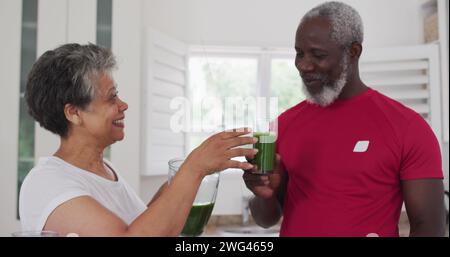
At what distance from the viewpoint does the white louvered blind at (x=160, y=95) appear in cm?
265

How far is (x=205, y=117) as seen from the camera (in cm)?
Answer: 315

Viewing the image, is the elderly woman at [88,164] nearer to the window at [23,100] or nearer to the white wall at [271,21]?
the window at [23,100]

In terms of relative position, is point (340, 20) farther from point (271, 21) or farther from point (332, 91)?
point (271, 21)

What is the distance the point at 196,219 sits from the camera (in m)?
1.21

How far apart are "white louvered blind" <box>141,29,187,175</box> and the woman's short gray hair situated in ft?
5.12

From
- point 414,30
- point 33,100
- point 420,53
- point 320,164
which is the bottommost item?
point 320,164

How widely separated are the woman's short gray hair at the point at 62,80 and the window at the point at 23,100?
1.29 meters

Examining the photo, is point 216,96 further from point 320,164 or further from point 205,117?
point 320,164

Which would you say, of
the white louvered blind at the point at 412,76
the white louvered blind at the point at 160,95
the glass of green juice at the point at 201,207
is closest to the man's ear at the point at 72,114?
the glass of green juice at the point at 201,207

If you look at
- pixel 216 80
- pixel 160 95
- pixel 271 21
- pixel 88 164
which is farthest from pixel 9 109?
pixel 271 21

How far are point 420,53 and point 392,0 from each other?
20.1 inches
